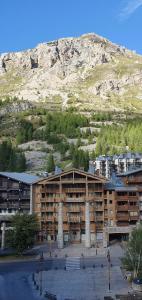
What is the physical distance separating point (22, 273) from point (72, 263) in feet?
31.9

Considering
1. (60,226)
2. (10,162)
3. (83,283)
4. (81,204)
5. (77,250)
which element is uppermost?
(10,162)

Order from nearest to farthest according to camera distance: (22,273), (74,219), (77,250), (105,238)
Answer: (22,273), (77,250), (105,238), (74,219)

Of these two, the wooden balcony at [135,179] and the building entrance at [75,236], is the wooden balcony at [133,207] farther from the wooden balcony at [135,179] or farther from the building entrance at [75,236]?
the building entrance at [75,236]

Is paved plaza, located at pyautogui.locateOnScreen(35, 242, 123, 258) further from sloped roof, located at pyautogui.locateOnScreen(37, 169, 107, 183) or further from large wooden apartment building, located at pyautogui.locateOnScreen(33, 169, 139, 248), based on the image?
sloped roof, located at pyautogui.locateOnScreen(37, 169, 107, 183)

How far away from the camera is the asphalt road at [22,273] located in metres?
59.4

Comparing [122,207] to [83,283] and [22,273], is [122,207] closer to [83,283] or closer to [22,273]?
[22,273]

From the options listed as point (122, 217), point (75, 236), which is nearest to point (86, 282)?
point (75, 236)

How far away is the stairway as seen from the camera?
7506cm

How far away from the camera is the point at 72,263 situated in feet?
256

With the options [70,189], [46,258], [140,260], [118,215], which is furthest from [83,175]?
[140,260]

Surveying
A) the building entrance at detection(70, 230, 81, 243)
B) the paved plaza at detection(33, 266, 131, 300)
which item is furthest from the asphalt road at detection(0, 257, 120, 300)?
the building entrance at detection(70, 230, 81, 243)

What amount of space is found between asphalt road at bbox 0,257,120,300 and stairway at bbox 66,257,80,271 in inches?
32.3

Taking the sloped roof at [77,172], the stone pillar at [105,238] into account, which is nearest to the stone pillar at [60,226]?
the sloped roof at [77,172]

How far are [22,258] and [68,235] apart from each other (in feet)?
68.4
